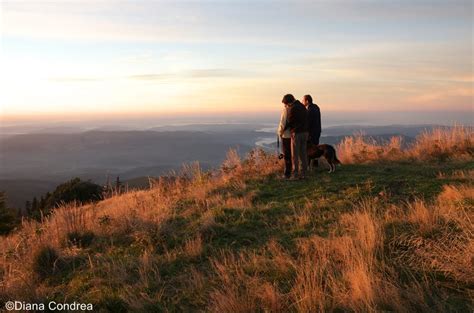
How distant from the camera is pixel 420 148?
41.8 ft

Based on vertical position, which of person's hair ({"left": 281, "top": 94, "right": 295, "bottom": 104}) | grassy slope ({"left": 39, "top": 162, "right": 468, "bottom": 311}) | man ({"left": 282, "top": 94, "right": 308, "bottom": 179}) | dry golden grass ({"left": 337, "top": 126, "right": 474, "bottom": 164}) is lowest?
grassy slope ({"left": 39, "top": 162, "right": 468, "bottom": 311})

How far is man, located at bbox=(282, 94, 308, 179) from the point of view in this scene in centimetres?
993

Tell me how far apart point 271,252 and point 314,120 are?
23.4ft

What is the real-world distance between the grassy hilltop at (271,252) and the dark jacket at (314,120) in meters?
2.29

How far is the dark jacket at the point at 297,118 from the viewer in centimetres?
992

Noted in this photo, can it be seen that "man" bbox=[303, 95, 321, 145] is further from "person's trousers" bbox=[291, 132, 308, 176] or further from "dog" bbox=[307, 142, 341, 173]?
"person's trousers" bbox=[291, 132, 308, 176]

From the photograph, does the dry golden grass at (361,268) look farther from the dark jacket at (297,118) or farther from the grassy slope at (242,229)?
the dark jacket at (297,118)

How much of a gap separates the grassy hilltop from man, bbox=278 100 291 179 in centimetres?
71

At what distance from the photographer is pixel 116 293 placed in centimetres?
452

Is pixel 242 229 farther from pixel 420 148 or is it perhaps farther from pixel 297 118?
pixel 420 148

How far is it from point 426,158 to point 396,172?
265cm

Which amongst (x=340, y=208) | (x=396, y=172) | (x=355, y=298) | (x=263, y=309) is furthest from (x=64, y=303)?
(x=396, y=172)

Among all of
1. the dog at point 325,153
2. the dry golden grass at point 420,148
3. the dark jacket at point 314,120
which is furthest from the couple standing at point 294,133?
the dry golden grass at point 420,148

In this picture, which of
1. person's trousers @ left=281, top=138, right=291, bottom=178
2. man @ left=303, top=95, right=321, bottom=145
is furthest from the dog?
man @ left=303, top=95, right=321, bottom=145
